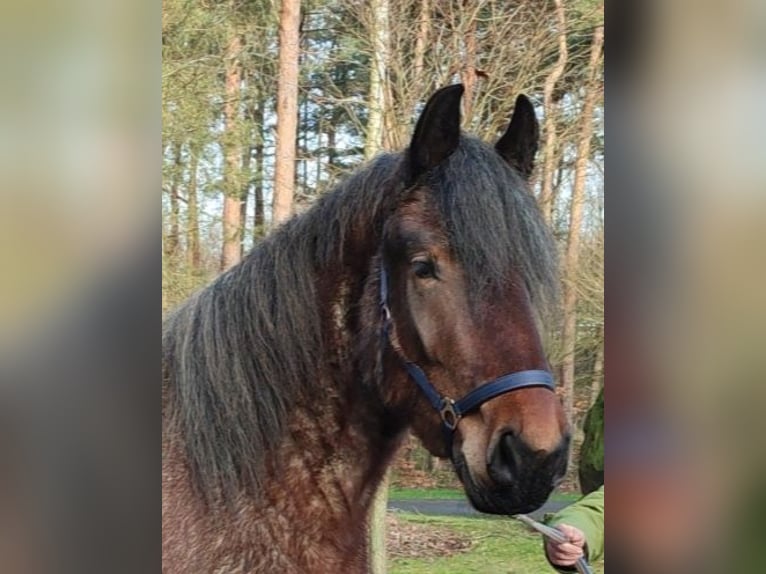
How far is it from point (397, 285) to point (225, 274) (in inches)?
16.6

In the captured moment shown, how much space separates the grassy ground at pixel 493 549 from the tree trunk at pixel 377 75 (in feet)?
2.81

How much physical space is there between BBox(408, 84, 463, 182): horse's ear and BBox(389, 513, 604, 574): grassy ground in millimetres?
775

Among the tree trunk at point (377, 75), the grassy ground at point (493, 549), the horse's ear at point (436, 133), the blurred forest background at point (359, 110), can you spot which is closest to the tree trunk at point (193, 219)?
the blurred forest background at point (359, 110)

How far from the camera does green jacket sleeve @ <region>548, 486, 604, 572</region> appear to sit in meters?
1.44

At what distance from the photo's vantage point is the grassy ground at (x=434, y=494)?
1.41 metres

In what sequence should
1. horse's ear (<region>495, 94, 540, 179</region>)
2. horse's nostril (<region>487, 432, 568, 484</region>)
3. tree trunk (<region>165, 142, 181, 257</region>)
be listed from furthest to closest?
tree trunk (<region>165, 142, 181, 257</region>) < horse's ear (<region>495, 94, 540, 179</region>) < horse's nostril (<region>487, 432, 568, 484</region>)

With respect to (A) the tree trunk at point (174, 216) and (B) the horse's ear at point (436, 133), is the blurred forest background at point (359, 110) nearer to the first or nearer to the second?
(A) the tree trunk at point (174, 216)

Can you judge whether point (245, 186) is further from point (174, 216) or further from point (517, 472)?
point (517, 472)

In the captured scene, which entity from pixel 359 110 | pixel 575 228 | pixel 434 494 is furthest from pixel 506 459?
pixel 359 110

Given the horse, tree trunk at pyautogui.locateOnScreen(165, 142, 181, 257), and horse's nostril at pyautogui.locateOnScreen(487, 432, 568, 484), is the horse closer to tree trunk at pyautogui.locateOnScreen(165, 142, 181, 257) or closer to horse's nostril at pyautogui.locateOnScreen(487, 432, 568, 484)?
horse's nostril at pyautogui.locateOnScreen(487, 432, 568, 484)

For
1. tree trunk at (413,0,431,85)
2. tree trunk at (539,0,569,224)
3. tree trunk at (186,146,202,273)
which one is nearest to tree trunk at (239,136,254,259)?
tree trunk at (186,146,202,273)
